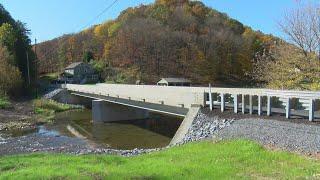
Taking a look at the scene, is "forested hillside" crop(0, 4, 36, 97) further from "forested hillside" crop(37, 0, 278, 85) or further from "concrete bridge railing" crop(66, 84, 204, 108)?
"concrete bridge railing" crop(66, 84, 204, 108)

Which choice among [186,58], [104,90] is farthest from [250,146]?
[186,58]

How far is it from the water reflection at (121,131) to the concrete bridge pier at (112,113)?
1.04m

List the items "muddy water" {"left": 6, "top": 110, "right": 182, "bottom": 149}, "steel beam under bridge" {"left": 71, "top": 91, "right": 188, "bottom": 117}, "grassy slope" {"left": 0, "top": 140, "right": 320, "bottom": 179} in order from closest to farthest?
"grassy slope" {"left": 0, "top": 140, "right": 320, "bottom": 179}, "steel beam under bridge" {"left": 71, "top": 91, "right": 188, "bottom": 117}, "muddy water" {"left": 6, "top": 110, "right": 182, "bottom": 149}

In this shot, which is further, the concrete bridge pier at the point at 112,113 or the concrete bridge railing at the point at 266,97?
the concrete bridge pier at the point at 112,113

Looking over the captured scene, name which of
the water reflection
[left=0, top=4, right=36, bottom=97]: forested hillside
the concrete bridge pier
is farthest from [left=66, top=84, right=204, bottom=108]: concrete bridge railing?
[left=0, top=4, right=36, bottom=97]: forested hillside

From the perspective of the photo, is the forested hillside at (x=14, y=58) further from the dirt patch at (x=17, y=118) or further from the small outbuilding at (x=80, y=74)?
A: the small outbuilding at (x=80, y=74)

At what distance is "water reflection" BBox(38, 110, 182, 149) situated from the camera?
3114 centimetres

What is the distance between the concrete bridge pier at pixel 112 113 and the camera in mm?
45031

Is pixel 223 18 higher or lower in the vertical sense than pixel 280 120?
higher

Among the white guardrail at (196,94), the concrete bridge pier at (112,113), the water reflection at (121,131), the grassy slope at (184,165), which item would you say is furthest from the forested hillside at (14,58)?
the grassy slope at (184,165)

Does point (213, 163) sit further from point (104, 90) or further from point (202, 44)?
point (202, 44)

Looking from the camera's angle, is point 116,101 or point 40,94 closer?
point 116,101

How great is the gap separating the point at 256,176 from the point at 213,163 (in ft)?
7.31

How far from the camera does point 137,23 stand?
12112cm
